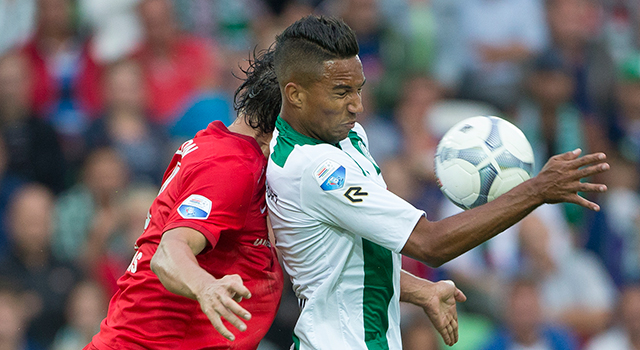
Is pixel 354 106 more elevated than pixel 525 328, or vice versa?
pixel 354 106

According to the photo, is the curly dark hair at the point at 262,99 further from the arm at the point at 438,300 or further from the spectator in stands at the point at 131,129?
the spectator in stands at the point at 131,129

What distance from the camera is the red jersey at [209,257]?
11.6ft

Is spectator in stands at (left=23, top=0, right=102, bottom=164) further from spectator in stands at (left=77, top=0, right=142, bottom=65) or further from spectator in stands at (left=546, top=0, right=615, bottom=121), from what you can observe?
spectator in stands at (left=546, top=0, right=615, bottom=121)

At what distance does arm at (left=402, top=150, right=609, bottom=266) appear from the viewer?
3180mm

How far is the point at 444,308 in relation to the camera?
4.02 m

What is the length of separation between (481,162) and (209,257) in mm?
1352

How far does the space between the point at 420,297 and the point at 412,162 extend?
3.69 meters

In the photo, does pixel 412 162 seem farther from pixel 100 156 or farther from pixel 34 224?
pixel 34 224

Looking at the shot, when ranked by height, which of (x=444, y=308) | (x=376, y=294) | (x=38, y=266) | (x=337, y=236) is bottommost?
(x=38, y=266)

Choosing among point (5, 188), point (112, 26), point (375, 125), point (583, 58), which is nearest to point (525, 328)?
point (375, 125)

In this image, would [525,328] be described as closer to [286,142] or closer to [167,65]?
[286,142]

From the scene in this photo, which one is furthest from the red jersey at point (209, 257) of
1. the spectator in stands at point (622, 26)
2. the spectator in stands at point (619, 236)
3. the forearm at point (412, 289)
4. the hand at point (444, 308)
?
the spectator in stands at point (622, 26)

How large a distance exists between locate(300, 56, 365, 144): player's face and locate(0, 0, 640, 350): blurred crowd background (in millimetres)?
3326

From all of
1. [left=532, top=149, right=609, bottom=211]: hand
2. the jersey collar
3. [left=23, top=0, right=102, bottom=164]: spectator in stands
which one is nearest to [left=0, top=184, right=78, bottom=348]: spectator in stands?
[left=23, top=0, right=102, bottom=164]: spectator in stands
